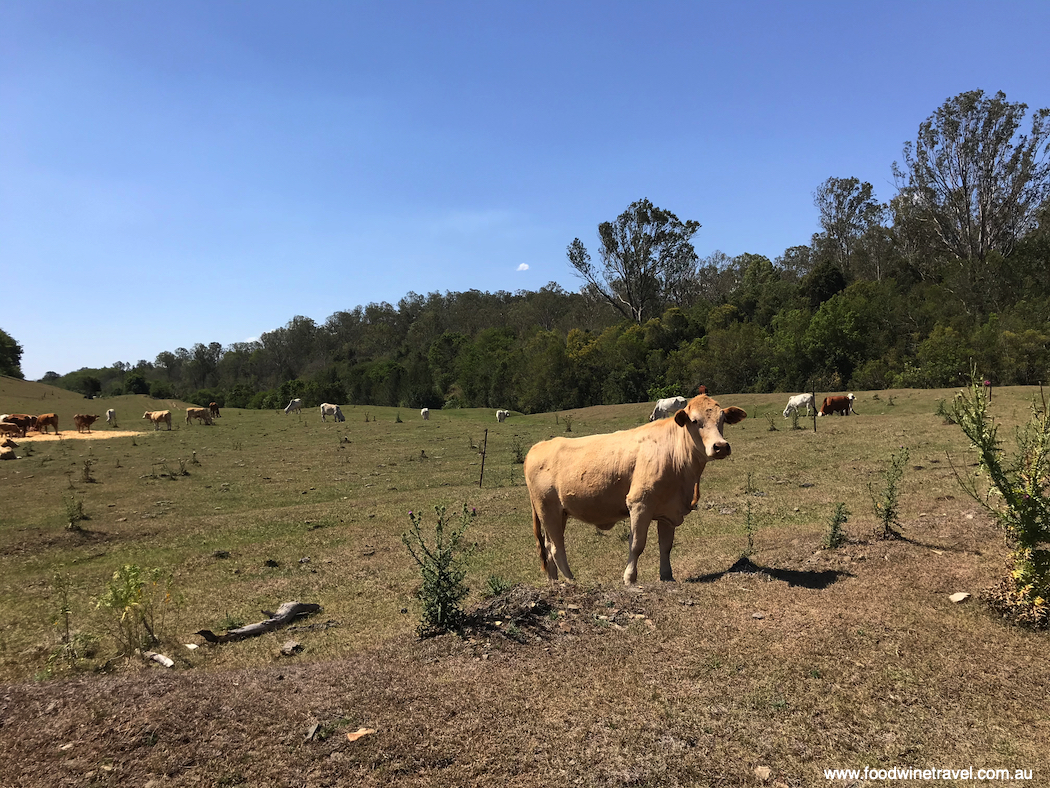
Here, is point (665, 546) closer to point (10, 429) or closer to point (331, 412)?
point (331, 412)

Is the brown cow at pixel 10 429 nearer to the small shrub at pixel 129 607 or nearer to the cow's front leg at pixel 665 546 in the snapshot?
the small shrub at pixel 129 607

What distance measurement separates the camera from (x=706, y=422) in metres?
7.28

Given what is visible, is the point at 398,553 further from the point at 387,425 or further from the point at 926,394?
the point at 926,394

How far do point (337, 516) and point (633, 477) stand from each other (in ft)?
31.1

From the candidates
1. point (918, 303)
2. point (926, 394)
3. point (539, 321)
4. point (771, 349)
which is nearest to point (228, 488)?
point (926, 394)

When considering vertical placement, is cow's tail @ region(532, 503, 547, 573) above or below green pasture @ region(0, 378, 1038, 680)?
above

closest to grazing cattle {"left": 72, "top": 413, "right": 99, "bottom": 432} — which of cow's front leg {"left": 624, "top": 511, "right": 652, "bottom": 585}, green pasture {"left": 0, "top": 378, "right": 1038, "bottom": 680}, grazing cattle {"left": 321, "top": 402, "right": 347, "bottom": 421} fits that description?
green pasture {"left": 0, "top": 378, "right": 1038, "bottom": 680}

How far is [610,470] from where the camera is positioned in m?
7.85

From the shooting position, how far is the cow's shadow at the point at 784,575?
6.91 m

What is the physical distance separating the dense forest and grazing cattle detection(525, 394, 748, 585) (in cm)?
3770

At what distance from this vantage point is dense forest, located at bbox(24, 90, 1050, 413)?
143ft

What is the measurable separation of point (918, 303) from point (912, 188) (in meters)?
10.8

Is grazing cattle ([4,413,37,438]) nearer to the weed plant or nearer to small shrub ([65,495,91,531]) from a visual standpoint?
small shrub ([65,495,91,531])

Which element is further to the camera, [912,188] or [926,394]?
[912,188]
